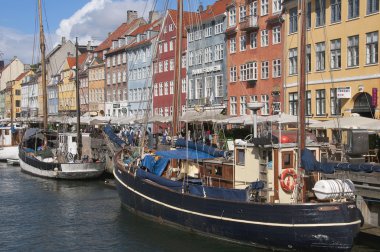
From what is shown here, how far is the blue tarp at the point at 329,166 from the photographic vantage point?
1683cm

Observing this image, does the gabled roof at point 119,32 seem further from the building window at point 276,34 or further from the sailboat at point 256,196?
the sailboat at point 256,196

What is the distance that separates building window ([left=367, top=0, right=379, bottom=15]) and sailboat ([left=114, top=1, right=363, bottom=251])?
16.1 meters

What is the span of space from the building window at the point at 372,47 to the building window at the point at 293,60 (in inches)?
282

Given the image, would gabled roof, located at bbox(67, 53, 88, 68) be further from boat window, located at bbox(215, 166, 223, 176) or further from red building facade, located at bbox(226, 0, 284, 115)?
boat window, located at bbox(215, 166, 223, 176)

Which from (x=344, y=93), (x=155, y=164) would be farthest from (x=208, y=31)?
(x=155, y=164)

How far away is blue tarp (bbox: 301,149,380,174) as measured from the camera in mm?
16828

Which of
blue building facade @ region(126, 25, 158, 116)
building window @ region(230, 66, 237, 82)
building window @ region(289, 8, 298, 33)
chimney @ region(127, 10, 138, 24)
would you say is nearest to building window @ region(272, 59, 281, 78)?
building window @ region(289, 8, 298, 33)

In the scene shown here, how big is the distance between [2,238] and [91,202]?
836 cm

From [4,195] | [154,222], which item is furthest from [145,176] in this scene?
[4,195]

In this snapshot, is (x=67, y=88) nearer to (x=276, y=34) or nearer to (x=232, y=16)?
(x=232, y=16)

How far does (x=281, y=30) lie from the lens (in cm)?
4216

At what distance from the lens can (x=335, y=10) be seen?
119ft

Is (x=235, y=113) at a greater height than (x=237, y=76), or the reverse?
(x=237, y=76)

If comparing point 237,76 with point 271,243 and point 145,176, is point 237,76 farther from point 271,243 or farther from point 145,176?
point 271,243
